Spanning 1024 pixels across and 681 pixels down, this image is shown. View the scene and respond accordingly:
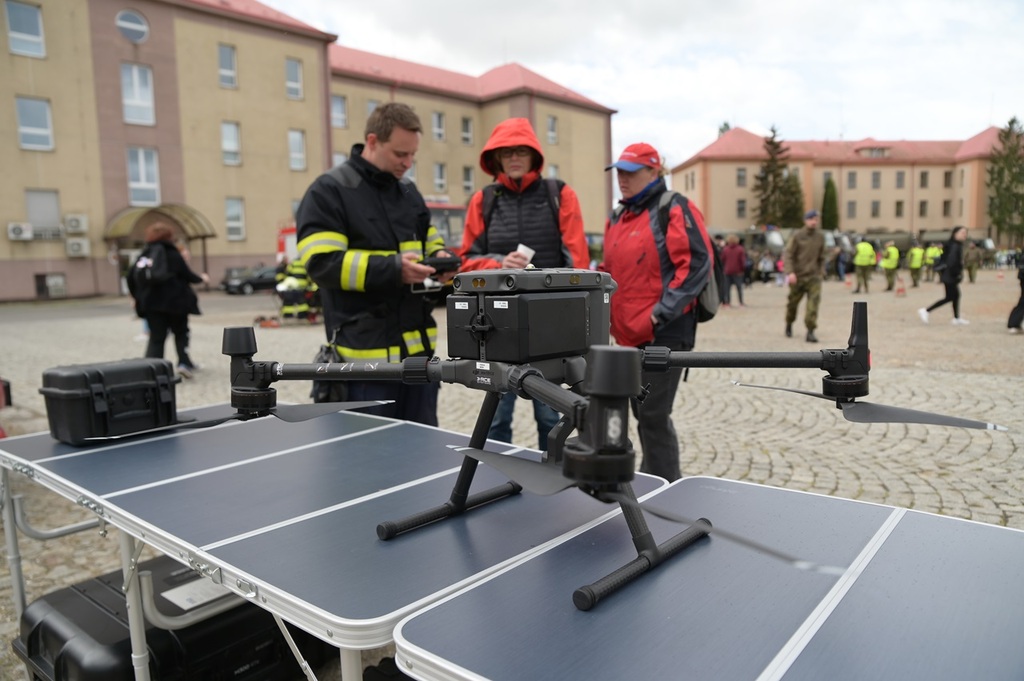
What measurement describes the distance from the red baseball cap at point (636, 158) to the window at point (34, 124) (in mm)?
29516

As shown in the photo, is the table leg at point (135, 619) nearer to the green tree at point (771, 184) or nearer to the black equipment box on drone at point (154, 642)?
the black equipment box on drone at point (154, 642)

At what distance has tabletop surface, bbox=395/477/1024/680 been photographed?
3.81 ft

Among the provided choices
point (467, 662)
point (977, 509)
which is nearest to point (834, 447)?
point (977, 509)

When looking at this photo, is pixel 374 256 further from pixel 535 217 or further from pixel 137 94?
pixel 137 94

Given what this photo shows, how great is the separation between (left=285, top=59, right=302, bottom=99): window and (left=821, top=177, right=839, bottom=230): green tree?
46.8 m

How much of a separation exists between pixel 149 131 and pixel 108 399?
30167 mm

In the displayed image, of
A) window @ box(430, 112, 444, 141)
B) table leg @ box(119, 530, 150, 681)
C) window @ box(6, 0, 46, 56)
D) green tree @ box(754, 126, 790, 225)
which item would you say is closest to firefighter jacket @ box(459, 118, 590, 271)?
table leg @ box(119, 530, 150, 681)

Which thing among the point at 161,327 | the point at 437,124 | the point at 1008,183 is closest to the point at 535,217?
the point at 161,327

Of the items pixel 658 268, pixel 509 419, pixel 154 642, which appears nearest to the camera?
pixel 154 642

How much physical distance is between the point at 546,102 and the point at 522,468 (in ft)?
147

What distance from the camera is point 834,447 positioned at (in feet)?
17.1

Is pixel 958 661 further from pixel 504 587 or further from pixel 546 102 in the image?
pixel 546 102

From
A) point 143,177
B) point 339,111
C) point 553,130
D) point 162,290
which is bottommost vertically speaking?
point 162,290

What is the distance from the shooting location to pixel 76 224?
27.3m
